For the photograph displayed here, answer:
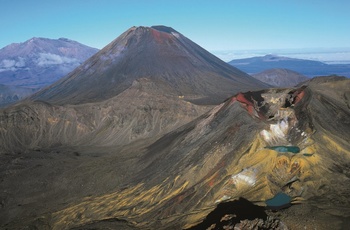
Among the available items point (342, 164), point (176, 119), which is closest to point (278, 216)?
point (342, 164)

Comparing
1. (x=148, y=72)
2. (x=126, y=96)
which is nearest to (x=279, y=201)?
(x=126, y=96)

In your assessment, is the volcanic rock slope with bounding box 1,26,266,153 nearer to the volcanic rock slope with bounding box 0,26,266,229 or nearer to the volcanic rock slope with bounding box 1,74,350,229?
the volcanic rock slope with bounding box 0,26,266,229

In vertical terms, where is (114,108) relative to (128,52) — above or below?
below

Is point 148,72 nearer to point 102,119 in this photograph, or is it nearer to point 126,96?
point 126,96

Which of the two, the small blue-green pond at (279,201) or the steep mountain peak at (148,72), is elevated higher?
the steep mountain peak at (148,72)

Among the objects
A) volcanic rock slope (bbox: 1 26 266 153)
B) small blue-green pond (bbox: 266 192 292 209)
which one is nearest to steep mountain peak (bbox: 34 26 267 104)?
volcanic rock slope (bbox: 1 26 266 153)

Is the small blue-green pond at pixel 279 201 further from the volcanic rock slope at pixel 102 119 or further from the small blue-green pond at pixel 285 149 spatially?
the volcanic rock slope at pixel 102 119

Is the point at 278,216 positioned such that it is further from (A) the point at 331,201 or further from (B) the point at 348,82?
(B) the point at 348,82

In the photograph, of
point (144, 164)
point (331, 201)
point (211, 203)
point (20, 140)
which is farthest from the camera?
point (20, 140)

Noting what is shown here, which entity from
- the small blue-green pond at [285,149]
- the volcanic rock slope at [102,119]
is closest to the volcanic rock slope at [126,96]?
the volcanic rock slope at [102,119]
